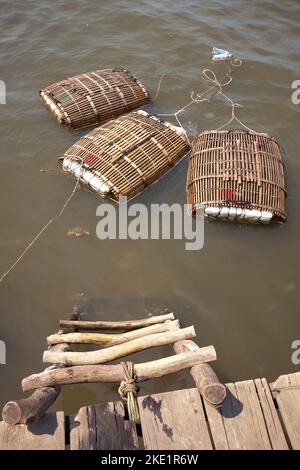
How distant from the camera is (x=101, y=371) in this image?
180 inches

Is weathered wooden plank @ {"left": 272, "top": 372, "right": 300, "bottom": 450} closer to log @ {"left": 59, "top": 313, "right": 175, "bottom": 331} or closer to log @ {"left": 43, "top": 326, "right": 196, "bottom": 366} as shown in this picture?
log @ {"left": 43, "top": 326, "right": 196, "bottom": 366}

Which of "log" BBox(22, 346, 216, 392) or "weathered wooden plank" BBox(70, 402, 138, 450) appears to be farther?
"log" BBox(22, 346, 216, 392)

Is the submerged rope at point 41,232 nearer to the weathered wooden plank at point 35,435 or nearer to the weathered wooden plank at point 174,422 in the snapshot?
the weathered wooden plank at point 35,435

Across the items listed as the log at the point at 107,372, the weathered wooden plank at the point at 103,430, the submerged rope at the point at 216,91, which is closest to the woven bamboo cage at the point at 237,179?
the submerged rope at the point at 216,91

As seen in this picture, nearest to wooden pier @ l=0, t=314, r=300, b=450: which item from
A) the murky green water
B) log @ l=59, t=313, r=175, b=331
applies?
log @ l=59, t=313, r=175, b=331

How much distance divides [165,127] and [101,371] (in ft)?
16.4

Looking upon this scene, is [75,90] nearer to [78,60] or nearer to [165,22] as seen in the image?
[78,60]

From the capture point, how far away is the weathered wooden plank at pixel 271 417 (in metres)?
4.12

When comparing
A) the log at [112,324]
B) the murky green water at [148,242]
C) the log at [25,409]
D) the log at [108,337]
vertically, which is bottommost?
the log at [25,409]

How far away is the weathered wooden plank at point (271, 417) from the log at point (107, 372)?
0.62 metres

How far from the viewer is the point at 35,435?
4.05m

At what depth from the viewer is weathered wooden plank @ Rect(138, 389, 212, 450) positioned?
160 inches

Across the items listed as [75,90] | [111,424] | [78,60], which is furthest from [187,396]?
[78,60]

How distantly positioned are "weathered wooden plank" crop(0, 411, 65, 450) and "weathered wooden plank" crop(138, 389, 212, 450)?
85 centimetres
